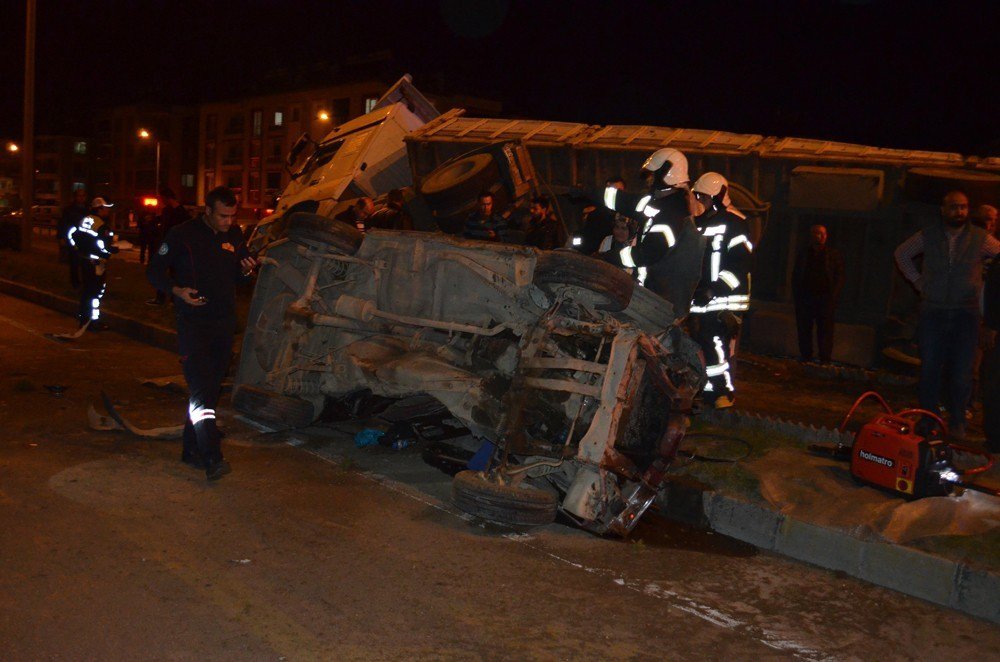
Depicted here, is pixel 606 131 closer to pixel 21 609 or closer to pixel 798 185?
pixel 798 185

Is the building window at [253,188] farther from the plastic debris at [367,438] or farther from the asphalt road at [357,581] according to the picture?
the asphalt road at [357,581]

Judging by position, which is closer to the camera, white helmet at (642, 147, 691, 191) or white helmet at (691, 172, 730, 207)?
white helmet at (642, 147, 691, 191)

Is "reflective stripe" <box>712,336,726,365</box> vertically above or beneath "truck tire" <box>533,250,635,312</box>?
beneath

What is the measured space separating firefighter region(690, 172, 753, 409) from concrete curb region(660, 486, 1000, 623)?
1.59 metres

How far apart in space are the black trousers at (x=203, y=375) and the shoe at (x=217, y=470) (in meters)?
0.03

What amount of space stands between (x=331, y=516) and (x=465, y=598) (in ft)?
4.17

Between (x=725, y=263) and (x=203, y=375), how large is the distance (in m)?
3.98

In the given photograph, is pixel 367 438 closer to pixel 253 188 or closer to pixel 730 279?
pixel 730 279

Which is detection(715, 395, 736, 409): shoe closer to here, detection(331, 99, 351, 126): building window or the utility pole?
the utility pole

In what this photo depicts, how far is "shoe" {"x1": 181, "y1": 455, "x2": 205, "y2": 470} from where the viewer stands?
586cm

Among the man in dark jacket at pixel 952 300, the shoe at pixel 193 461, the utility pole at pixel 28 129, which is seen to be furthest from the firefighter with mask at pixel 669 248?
the utility pole at pixel 28 129

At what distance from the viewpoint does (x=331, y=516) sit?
516 cm

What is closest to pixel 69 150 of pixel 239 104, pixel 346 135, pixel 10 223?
pixel 239 104

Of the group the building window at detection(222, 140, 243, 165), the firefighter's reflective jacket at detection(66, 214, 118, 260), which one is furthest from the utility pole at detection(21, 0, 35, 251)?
the building window at detection(222, 140, 243, 165)
